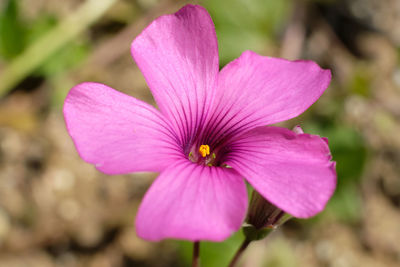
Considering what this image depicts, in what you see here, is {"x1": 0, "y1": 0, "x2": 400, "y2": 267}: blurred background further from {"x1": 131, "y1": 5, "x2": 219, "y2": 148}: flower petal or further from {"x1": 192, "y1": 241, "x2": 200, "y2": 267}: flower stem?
{"x1": 131, "y1": 5, "x2": 219, "y2": 148}: flower petal

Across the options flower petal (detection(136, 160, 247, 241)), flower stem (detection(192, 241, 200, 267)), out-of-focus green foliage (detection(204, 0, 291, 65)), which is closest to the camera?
flower petal (detection(136, 160, 247, 241))

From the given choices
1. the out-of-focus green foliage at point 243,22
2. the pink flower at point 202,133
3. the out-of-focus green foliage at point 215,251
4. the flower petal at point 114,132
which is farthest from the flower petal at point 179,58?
the out-of-focus green foliage at point 243,22

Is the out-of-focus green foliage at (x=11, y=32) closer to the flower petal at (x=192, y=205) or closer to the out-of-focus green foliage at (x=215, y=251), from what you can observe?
the out-of-focus green foliage at (x=215, y=251)

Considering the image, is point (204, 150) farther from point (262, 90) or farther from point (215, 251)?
point (215, 251)

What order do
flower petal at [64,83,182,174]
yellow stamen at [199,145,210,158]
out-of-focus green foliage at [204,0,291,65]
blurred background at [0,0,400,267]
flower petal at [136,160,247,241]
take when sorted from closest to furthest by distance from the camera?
flower petal at [136,160,247,241] → flower petal at [64,83,182,174] → yellow stamen at [199,145,210,158] → blurred background at [0,0,400,267] → out-of-focus green foliage at [204,0,291,65]

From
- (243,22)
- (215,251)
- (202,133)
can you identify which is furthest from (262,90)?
(243,22)

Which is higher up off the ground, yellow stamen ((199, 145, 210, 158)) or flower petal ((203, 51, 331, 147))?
flower petal ((203, 51, 331, 147))

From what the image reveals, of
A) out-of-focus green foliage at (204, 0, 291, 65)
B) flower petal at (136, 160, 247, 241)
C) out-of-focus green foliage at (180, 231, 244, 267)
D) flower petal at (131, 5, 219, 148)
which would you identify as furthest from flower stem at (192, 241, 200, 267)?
out-of-focus green foliage at (204, 0, 291, 65)

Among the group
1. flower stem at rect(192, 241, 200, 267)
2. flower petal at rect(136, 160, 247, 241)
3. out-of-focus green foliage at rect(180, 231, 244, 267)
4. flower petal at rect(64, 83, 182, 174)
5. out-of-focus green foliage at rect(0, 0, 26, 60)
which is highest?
flower petal at rect(64, 83, 182, 174)
